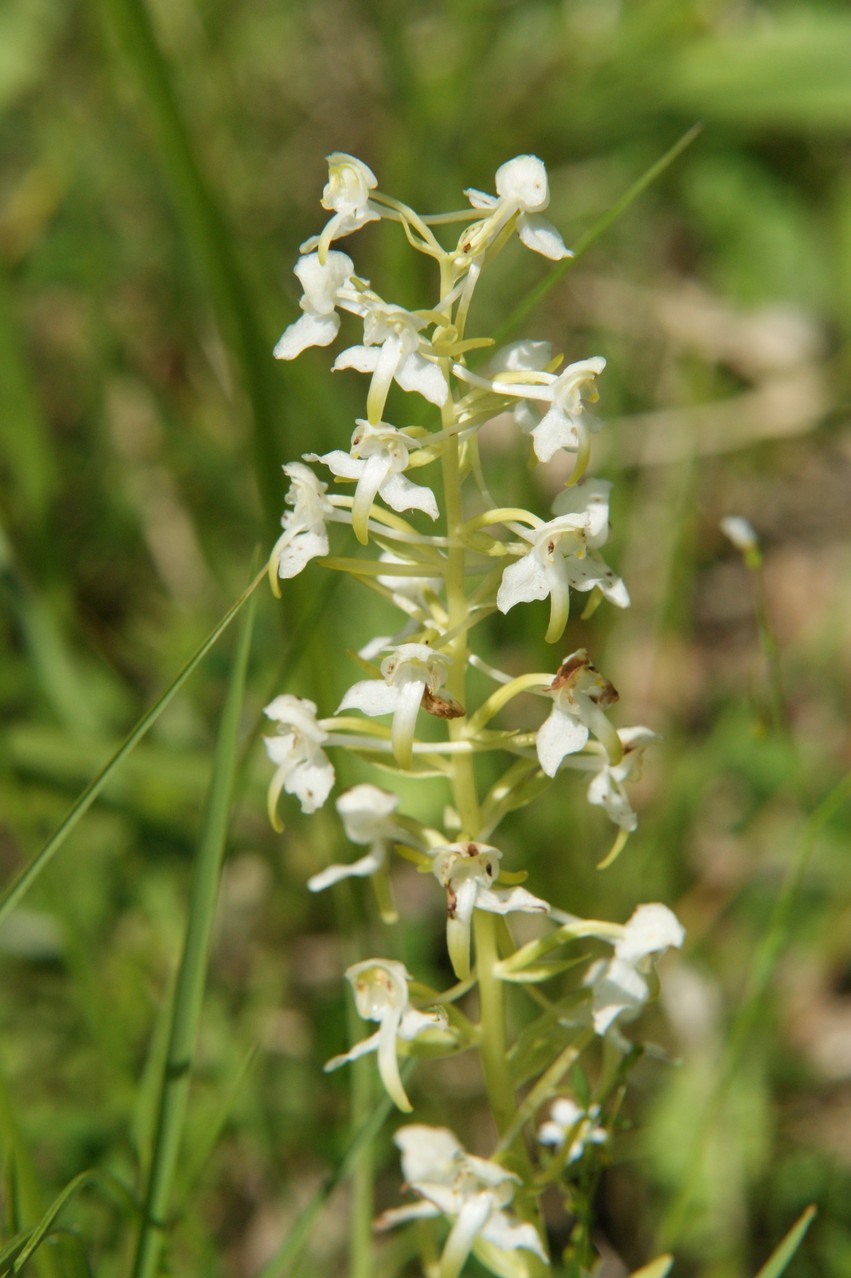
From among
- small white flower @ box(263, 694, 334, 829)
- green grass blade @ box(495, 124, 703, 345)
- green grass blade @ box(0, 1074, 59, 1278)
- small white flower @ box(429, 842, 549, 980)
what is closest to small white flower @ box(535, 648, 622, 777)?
small white flower @ box(429, 842, 549, 980)

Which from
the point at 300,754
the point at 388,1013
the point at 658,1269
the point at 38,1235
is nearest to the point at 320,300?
the point at 300,754

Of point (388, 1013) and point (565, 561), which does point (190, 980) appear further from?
point (565, 561)

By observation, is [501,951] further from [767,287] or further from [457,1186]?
[767,287]

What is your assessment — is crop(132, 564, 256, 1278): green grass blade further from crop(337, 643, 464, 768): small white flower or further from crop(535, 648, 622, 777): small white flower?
crop(535, 648, 622, 777): small white flower

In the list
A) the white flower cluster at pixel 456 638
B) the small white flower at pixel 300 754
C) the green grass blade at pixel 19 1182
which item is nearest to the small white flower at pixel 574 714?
the white flower cluster at pixel 456 638

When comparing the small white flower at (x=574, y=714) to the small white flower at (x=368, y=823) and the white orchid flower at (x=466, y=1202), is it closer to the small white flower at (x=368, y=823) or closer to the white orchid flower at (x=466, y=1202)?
the small white flower at (x=368, y=823)

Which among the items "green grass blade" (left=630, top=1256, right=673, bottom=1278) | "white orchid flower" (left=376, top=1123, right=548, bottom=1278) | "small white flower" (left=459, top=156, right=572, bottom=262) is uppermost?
"small white flower" (left=459, top=156, right=572, bottom=262)

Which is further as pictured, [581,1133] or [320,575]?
[320,575]
